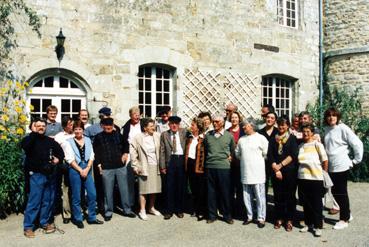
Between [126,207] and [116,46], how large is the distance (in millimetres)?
4269

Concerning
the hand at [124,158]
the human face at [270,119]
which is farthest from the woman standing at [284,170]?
the hand at [124,158]

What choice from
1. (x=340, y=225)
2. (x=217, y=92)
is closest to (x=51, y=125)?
→ (x=340, y=225)

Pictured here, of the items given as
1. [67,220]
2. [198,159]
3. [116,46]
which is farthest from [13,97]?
[198,159]

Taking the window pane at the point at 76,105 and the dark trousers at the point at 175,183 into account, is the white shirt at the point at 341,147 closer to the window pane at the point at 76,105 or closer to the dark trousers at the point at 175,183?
the dark trousers at the point at 175,183

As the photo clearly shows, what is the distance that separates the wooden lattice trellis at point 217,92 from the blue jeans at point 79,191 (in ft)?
14.6

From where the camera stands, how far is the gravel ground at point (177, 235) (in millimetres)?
5418

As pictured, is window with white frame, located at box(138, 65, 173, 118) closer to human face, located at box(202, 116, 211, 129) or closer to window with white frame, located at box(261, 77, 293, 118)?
window with white frame, located at box(261, 77, 293, 118)

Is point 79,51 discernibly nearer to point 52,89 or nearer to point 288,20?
point 52,89

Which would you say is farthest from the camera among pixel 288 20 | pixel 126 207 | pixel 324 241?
pixel 288 20

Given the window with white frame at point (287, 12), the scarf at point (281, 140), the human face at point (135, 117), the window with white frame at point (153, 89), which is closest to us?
the scarf at point (281, 140)

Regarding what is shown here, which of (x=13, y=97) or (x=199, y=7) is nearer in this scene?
(x=13, y=97)

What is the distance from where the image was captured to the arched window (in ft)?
40.1

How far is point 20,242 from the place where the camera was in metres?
5.50

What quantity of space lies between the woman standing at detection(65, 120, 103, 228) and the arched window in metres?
6.97
